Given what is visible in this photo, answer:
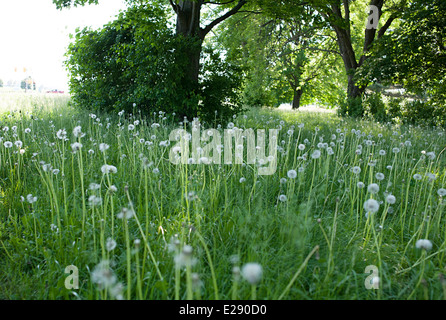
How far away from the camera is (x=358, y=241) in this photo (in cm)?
251

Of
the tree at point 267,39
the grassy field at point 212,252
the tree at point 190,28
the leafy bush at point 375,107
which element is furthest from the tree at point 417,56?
the grassy field at point 212,252

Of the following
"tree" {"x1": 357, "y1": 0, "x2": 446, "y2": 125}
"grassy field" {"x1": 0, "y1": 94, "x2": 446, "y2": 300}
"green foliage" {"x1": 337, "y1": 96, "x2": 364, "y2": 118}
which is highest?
"tree" {"x1": 357, "y1": 0, "x2": 446, "y2": 125}

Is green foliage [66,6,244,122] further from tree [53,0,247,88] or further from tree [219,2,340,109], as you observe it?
tree [219,2,340,109]

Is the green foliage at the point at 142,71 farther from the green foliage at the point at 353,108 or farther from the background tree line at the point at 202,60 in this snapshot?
the green foliage at the point at 353,108

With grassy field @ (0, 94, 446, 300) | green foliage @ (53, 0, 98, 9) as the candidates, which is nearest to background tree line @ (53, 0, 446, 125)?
green foliage @ (53, 0, 98, 9)

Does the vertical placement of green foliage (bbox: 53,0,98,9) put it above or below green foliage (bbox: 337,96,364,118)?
above

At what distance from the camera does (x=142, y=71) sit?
7.71 metres

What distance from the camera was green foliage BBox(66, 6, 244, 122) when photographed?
7547 millimetres

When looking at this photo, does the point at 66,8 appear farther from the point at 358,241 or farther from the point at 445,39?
the point at 445,39

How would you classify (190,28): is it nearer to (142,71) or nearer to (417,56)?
(142,71)

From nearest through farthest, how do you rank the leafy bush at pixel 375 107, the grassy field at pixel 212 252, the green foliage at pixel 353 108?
the grassy field at pixel 212 252
the leafy bush at pixel 375 107
the green foliage at pixel 353 108

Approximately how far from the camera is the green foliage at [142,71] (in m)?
7.55

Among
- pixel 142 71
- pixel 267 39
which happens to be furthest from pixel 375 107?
pixel 142 71
